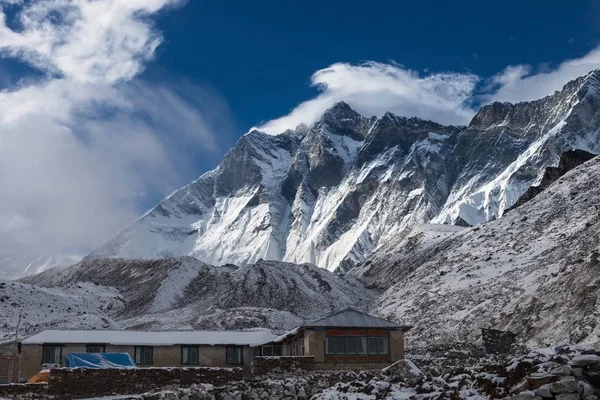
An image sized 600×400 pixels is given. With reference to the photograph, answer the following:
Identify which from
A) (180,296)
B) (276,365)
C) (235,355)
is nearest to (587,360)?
(276,365)

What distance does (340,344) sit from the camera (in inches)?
1617

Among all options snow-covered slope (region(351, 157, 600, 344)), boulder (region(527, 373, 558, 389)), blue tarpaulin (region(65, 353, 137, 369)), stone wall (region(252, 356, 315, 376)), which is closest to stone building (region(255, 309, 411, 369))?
stone wall (region(252, 356, 315, 376))

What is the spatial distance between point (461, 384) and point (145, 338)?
102 ft

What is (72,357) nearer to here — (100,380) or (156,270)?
(100,380)

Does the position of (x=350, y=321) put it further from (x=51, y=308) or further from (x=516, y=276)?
(x=51, y=308)

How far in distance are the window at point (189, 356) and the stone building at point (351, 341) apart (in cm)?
730

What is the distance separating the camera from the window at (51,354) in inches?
1772

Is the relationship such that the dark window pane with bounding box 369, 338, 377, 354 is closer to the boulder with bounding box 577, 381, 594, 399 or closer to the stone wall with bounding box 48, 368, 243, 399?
the stone wall with bounding box 48, 368, 243, 399

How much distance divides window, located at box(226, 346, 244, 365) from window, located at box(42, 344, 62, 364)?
33.4 ft

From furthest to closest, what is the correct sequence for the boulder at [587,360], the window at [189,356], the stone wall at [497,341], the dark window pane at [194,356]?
1. the stone wall at [497,341]
2. the dark window pane at [194,356]
3. the window at [189,356]
4. the boulder at [587,360]

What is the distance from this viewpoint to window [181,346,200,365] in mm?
45469

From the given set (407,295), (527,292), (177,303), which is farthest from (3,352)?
(177,303)

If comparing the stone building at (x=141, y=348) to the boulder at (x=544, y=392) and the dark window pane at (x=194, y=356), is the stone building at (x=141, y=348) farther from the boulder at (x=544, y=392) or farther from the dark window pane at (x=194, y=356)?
the boulder at (x=544, y=392)

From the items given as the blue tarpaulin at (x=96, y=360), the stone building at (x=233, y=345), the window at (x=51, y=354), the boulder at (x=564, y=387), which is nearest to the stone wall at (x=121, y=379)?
the blue tarpaulin at (x=96, y=360)
